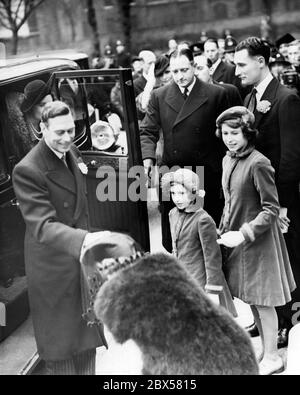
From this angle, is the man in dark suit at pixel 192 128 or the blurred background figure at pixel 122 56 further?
the blurred background figure at pixel 122 56

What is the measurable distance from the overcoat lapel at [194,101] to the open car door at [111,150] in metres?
0.31

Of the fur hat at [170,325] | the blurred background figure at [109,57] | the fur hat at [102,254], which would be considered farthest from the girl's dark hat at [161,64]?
the fur hat at [170,325]

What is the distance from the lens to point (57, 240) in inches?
96.7

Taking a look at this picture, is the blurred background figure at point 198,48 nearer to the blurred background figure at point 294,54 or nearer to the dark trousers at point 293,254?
the blurred background figure at point 294,54

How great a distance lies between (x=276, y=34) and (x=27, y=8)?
1.62 m

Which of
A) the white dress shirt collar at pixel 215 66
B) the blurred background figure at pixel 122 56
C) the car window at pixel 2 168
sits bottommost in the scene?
the car window at pixel 2 168

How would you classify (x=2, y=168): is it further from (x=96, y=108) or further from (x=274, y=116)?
(x=274, y=116)

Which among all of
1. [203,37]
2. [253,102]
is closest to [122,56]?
[203,37]

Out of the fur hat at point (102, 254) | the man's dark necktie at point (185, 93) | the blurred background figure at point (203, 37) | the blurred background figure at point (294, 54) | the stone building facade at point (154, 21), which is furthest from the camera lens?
the blurred background figure at point (294, 54)

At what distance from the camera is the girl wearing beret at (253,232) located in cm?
275

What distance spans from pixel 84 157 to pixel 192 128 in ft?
1.97

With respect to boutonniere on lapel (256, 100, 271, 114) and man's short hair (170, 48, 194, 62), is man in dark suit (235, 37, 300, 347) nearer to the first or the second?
boutonniere on lapel (256, 100, 271, 114)

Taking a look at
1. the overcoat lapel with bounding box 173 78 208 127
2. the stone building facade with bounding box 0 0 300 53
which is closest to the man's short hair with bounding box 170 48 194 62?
the overcoat lapel with bounding box 173 78 208 127

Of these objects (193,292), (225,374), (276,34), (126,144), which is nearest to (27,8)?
(126,144)
